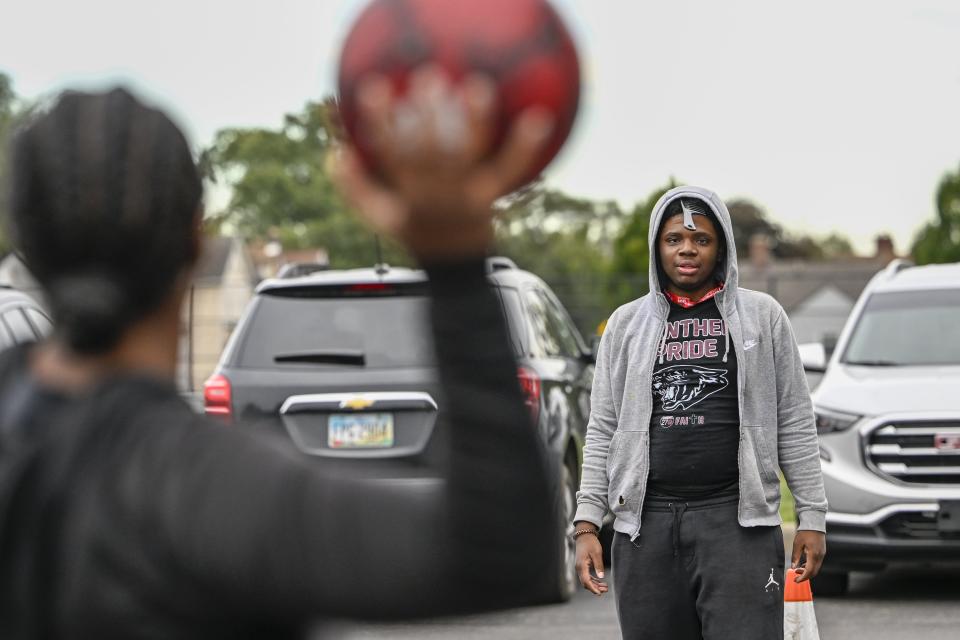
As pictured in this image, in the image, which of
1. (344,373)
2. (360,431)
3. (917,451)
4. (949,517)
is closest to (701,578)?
(360,431)

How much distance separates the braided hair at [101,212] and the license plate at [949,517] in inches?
329

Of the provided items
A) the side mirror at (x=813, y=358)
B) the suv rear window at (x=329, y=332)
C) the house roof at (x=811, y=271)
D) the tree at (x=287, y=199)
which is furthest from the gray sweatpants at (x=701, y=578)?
the tree at (x=287, y=199)

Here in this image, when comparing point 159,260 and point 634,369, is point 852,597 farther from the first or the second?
point 159,260

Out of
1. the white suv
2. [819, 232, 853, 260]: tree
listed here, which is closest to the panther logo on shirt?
the white suv

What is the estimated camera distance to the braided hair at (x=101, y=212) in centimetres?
168

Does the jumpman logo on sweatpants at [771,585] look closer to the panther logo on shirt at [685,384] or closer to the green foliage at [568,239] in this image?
the panther logo on shirt at [685,384]

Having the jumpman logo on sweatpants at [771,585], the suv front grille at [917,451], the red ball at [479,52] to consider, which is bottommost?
the suv front grille at [917,451]

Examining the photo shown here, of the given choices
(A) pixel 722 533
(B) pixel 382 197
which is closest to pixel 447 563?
(B) pixel 382 197

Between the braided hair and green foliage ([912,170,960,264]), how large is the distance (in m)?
60.9

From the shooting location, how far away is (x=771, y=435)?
15.8 feet

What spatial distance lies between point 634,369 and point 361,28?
3.42 metres

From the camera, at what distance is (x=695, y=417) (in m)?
4.81

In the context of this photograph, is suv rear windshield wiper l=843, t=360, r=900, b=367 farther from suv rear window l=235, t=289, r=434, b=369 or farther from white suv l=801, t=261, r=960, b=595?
suv rear window l=235, t=289, r=434, b=369

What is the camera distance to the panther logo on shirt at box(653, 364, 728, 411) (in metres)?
4.83
